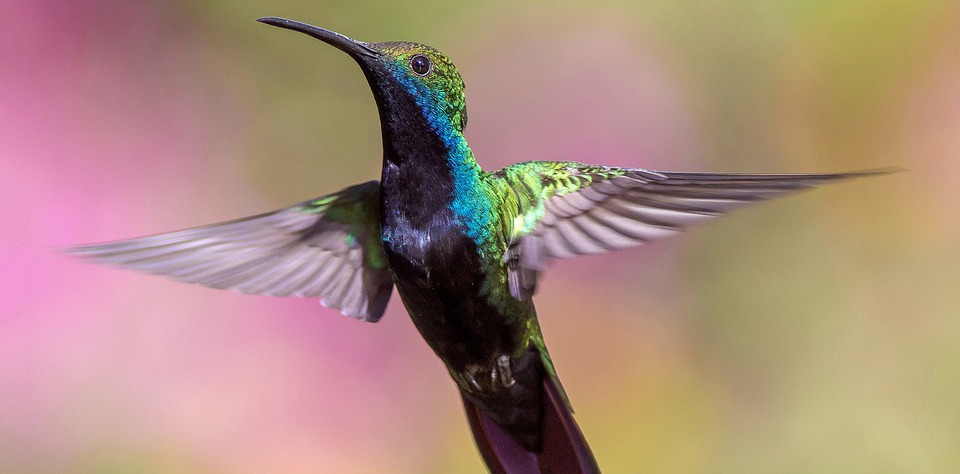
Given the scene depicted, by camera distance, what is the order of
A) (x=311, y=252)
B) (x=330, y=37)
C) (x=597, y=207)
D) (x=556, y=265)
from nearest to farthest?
(x=330, y=37) < (x=597, y=207) < (x=311, y=252) < (x=556, y=265)

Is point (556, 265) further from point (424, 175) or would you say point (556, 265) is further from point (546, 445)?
point (424, 175)

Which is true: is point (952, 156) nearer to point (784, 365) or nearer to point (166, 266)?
point (784, 365)

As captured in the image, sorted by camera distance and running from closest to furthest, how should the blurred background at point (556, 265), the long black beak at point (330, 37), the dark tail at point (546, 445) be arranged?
the long black beak at point (330, 37) < the dark tail at point (546, 445) < the blurred background at point (556, 265)

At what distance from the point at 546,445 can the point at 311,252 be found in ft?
1.05

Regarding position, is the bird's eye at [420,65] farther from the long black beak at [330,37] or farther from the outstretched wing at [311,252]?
the outstretched wing at [311,252]

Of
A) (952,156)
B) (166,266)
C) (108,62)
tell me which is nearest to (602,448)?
(952,156)

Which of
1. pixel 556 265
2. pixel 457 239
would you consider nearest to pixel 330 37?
pixel 457 239

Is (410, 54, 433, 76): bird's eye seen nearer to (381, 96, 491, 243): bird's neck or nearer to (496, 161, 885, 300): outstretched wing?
(381, 96, 491, 243): bird's neck

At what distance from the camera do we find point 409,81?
0.77 metres

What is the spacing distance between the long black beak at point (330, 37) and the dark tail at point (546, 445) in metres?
0.38

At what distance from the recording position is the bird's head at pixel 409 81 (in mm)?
764

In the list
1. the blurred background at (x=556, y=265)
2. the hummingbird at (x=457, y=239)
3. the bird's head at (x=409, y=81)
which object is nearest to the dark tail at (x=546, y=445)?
the hummingbird at (x=457, y=239)

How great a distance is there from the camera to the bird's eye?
77 centimetres

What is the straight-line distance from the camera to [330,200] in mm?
947
